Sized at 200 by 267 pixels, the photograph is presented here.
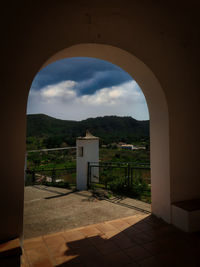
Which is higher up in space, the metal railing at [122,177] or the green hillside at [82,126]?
the green hillside at [82,126]

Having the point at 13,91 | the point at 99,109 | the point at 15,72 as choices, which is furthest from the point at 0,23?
the point at 99,109

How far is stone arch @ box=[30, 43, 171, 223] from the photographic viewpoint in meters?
2.61

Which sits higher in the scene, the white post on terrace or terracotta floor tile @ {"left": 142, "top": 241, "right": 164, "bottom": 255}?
the white post on terrace

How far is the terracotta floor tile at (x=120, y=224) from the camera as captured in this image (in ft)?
8.38

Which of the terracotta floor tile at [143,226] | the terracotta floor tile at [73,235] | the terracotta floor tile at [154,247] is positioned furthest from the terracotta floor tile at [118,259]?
the terracotta floor tile at [143,226]

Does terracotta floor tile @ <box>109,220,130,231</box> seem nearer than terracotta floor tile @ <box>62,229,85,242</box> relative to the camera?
No

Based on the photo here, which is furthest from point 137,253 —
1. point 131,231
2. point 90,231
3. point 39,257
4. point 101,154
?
point 101,154

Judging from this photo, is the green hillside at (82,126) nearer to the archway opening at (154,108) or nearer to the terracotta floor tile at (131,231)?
the archway opening at (154,108)

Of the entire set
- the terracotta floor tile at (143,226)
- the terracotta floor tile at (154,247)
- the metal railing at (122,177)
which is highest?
the metal railing at (122,177)

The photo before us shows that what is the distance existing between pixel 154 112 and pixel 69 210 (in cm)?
238

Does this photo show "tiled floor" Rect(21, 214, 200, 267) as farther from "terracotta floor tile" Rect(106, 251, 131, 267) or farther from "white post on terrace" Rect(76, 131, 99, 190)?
"white post on terrace" Rect(76, 131, 99, 190)

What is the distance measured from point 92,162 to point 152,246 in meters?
3.62

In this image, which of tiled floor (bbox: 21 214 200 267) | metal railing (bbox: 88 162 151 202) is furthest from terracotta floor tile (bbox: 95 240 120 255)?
metal railing (bbox: 88 162 151 202)

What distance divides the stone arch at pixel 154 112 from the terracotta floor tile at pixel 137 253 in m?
0.83
